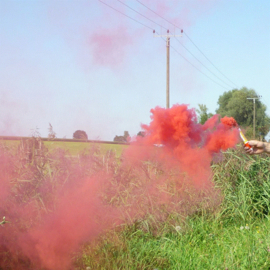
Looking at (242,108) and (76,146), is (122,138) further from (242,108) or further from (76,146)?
(242,108)

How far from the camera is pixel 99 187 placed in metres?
5.20

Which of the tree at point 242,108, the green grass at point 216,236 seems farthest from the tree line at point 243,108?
the green grass at point 216,236

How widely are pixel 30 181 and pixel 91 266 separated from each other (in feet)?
4.25

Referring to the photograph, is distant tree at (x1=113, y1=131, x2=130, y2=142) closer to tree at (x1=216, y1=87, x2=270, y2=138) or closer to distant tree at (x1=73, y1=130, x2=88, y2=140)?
distant tree at (x1=73, y1=130, x2=88, y2=140)

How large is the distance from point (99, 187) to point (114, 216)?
445 mm

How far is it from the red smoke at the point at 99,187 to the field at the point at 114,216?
0.01 m

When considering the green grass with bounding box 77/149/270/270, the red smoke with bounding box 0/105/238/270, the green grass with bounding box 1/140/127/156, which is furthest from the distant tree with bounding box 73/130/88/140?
the green grass with bounding box 77/149/270/270

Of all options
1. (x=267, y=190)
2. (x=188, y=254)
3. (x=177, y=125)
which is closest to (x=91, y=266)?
(x=188, y=254)

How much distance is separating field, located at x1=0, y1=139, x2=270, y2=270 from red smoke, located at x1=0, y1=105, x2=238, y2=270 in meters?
0.01

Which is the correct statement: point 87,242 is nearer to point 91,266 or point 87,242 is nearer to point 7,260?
point 91,266

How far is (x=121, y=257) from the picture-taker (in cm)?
423

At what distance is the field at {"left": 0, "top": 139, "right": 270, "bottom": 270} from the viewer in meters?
4.30

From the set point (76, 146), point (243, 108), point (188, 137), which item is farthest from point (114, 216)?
point (243, 108)

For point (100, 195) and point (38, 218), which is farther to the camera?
point (100, 195)
